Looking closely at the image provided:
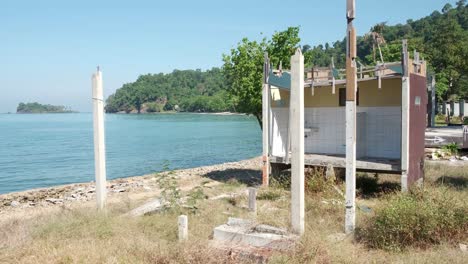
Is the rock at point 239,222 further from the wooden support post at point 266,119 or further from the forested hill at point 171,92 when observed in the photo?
the forested hill at point 171,92

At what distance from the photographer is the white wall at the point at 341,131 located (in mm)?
12961

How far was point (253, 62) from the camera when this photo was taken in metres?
16.2

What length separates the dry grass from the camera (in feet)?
18.8

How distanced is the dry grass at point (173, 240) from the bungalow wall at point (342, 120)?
3.53m

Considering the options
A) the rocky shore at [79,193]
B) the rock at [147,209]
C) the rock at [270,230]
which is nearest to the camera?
the rock at [270,230]

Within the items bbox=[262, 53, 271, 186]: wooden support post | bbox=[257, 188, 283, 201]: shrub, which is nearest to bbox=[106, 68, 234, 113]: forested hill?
bbox=[262, 53, 271, 186]: wooden support post

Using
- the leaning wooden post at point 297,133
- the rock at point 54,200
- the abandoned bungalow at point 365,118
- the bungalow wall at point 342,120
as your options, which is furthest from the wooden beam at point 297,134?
the rock at point 54,200

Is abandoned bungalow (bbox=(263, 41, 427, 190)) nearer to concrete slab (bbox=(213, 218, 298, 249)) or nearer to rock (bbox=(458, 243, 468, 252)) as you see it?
rock (bbox=(458, 243, 468, 252))

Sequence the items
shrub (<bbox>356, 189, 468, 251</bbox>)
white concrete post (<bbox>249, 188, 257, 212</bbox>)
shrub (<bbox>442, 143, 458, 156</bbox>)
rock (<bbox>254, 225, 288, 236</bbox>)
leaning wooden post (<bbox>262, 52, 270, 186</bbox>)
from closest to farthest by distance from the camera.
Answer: shrub (<bbox>356, 189, 468, 251</bbox>), rock (<bbox>254, 225, 288, 236</bbox>), white concrete post (<bbox>249, 188, 257, 212</bbox>), leaning wooden post (<bbox>262, 52, 270, 186</bbox>), shrub (<bbox>442, 143, 458, 156</bbox>)

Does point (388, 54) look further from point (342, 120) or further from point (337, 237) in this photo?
point (337, 237)

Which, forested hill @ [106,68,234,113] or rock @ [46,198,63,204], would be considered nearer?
rock @ [46,198,63,204]

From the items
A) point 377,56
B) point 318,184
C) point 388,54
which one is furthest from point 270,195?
point 377,56

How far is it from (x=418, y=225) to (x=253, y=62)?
1078 centimetres

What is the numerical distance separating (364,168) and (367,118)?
2.36 meters
